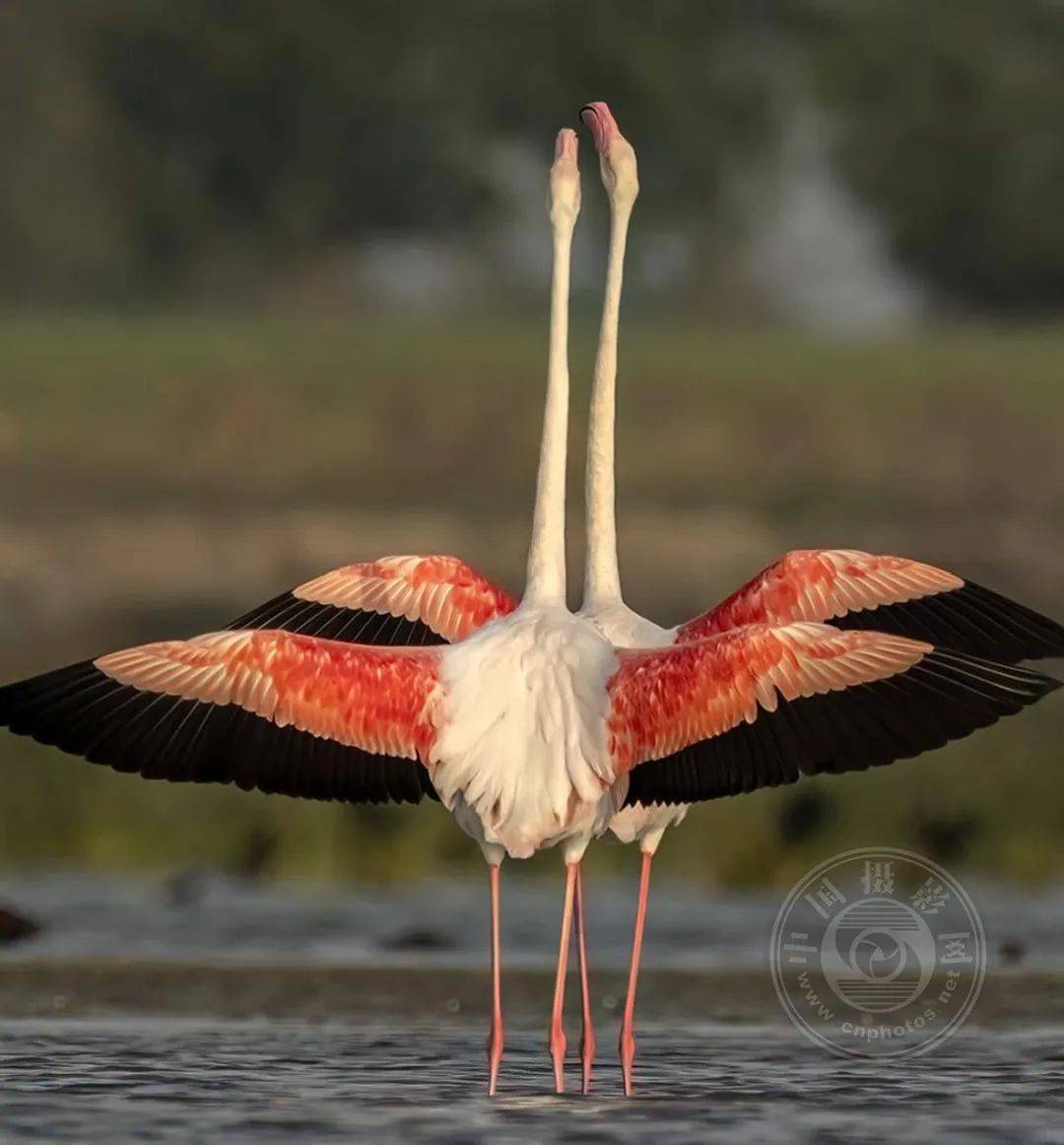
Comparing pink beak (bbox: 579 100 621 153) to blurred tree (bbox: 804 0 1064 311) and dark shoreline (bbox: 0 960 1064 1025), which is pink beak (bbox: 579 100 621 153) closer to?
dark shoreline (bbox: 0 960 1064 1025)

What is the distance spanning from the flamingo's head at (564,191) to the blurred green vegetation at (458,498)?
200 inches

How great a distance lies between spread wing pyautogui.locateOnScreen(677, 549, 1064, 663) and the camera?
11102 millimetres

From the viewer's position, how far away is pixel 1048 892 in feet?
50.0

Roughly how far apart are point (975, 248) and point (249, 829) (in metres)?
49.1

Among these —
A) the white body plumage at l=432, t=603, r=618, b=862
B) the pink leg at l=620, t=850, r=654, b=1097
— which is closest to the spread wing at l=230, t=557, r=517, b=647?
the pink leg at l=620, t=850, r=654, b=1097

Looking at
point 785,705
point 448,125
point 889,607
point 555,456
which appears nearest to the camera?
point 785,705

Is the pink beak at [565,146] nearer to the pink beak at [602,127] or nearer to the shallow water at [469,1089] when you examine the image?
the pink beak at [602,127]

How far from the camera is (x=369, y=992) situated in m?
12.9

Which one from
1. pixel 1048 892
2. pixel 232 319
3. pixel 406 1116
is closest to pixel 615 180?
pixel 406 1116

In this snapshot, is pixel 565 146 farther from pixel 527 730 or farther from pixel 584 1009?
pixel 584 1009

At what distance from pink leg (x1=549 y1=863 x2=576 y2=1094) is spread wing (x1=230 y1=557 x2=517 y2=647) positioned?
119 centimetres

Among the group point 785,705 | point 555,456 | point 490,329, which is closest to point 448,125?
point 490,329

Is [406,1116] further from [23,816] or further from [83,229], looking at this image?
[83,229]

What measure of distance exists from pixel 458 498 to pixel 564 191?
23091mm
